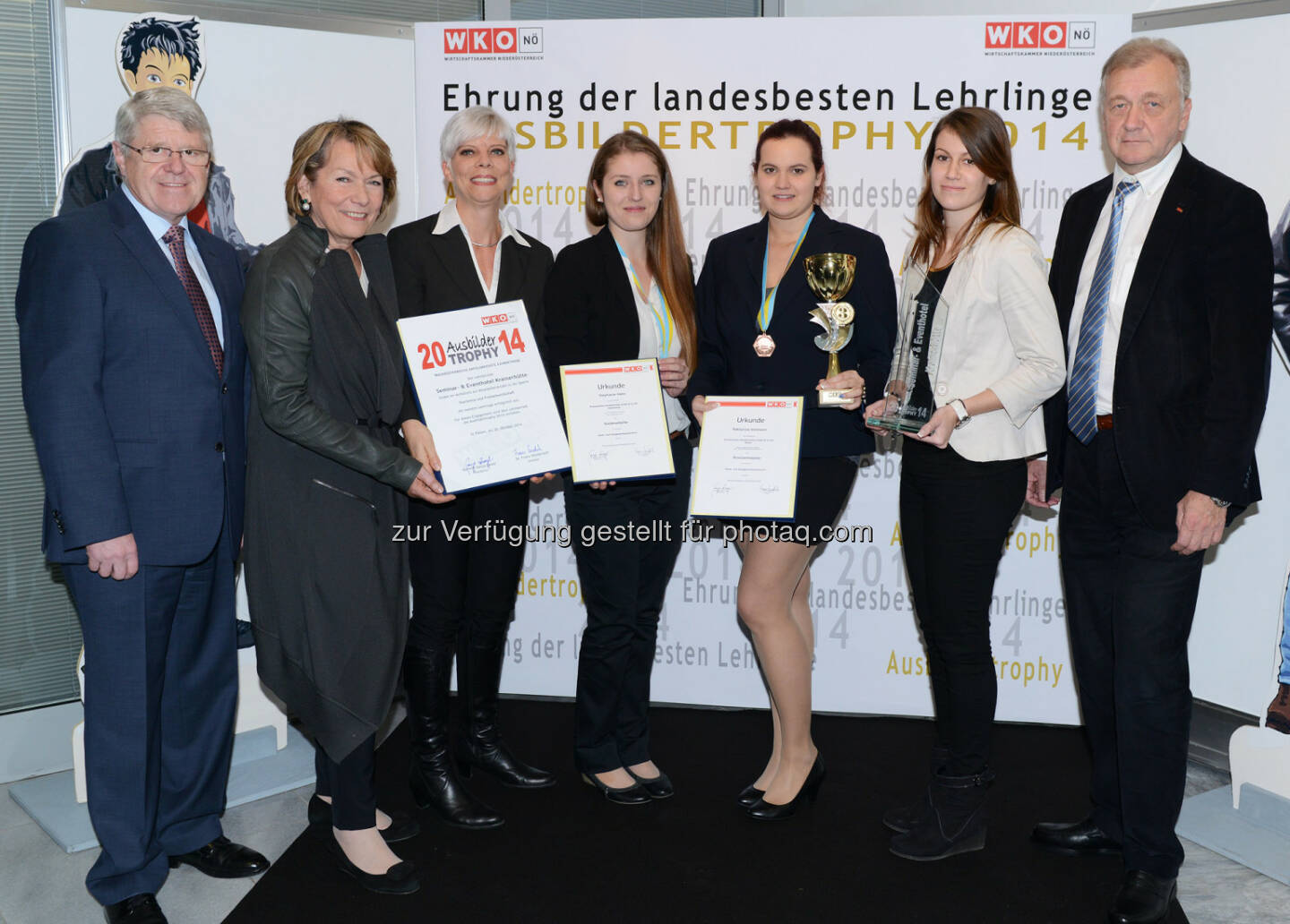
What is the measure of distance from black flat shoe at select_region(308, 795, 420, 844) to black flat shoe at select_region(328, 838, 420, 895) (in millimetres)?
201

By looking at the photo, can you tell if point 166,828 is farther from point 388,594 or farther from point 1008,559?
point 1008,559

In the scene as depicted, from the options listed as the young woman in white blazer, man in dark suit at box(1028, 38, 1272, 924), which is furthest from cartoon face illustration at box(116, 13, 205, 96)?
man in dark suit at box(1028, 38, 1272, 924)

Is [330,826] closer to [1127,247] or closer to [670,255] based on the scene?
[670,255]

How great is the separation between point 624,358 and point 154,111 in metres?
1.35

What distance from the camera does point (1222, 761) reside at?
144 inches

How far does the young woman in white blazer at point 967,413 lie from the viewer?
2.67 meters

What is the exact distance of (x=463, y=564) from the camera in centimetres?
306

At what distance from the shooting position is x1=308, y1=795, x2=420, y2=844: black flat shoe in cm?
302

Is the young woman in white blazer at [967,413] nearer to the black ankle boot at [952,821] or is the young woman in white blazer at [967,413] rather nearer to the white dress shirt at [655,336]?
the black ankle boot at [952,821]

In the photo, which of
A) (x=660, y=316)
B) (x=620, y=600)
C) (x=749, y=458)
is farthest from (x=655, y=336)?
(x=620, y=600)

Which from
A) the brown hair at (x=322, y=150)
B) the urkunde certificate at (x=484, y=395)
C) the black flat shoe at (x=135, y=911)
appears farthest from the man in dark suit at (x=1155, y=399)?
the black flat shoe at (x=135, y=911)

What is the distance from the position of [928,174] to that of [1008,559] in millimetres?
1699

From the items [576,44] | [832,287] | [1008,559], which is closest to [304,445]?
[832,287]

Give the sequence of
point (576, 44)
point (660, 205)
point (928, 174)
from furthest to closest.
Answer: point (576, 44), point (660, 205), point (928, 174)
